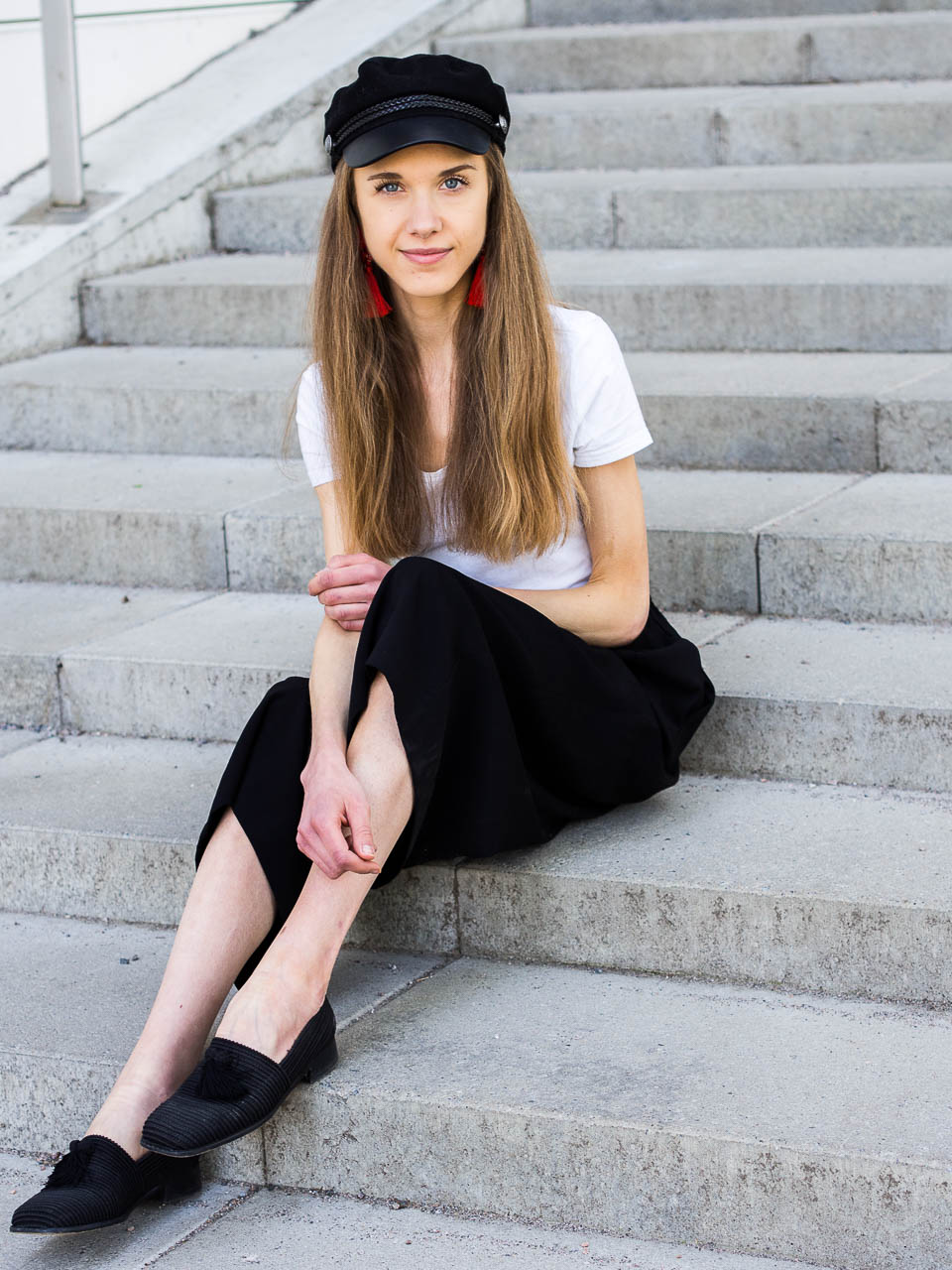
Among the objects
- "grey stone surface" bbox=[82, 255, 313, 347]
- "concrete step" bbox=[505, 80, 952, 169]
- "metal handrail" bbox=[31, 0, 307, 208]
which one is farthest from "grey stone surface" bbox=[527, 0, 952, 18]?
"metal handrail" bbox=[31, 0, 307, 208]

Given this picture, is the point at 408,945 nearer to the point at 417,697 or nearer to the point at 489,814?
the point at 489,814

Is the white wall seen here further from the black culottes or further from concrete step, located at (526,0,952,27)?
the black culottes

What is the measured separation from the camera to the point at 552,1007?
2.39m

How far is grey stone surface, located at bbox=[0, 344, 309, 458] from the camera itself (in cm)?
418

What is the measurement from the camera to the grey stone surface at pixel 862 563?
3109 mm

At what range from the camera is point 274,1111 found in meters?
2.18

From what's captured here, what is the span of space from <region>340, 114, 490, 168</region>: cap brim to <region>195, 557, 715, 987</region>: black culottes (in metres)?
0.62

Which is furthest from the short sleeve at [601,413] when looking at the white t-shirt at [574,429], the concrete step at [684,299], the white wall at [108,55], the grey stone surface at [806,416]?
the white wall at [108,55]

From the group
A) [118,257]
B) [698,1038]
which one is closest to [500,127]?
[698,1038]

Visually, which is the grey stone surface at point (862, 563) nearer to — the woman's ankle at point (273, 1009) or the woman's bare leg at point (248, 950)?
the woman's bare leg at point (248, 950)

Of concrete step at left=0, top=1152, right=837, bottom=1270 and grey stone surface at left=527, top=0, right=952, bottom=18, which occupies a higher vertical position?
grey stone surface at left=527, top=0, right=952, bottom=18

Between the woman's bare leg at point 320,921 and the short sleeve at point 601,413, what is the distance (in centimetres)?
57

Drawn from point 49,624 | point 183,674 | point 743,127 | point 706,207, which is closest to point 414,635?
point 183,674

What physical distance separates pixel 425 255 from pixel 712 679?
94 cm
